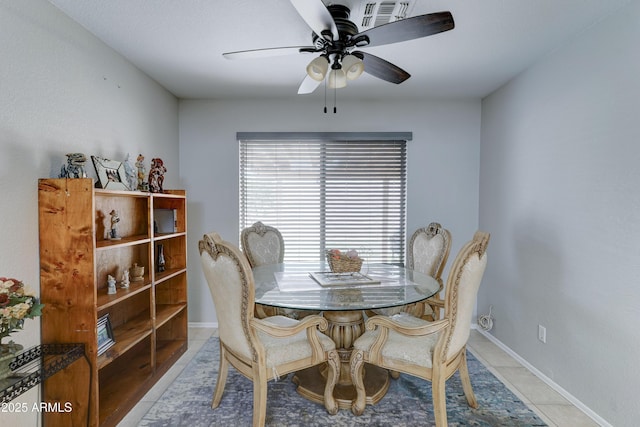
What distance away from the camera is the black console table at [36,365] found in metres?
1.32

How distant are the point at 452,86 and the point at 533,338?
93.2 inches

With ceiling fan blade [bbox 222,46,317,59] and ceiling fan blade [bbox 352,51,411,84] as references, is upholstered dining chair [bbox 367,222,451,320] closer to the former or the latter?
ceiling fan blade [bbox 352,51,411,84]

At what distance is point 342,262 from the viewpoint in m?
2.39

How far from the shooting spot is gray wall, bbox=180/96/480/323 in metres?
3.50

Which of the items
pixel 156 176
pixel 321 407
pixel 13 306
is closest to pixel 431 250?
pixel 321 407

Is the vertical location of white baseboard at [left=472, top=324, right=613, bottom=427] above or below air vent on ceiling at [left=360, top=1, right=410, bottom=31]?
below

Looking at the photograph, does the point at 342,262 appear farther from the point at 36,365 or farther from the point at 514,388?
the point at 36,365

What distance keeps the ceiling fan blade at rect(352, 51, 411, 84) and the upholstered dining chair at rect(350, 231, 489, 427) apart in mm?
1108

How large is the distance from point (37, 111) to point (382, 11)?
2.01m

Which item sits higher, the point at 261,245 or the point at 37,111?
the point at 37,111

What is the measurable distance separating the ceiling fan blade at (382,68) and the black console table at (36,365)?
7.32 ft

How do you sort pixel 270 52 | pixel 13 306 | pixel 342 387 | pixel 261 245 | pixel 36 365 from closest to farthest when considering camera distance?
pixel 13 306
pixel 36 365
pixel 270 52
pixel 342 387
pixel 261 245

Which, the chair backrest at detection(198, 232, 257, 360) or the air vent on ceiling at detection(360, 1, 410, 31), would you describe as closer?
the chair backrest at detection(198, 232, 257, 360)

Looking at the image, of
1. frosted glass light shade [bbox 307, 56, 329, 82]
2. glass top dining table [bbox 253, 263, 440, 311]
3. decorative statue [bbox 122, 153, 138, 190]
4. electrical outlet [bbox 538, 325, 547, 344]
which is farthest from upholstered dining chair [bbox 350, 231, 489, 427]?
decorative statue [bbox 122, 153, 138, 190]
